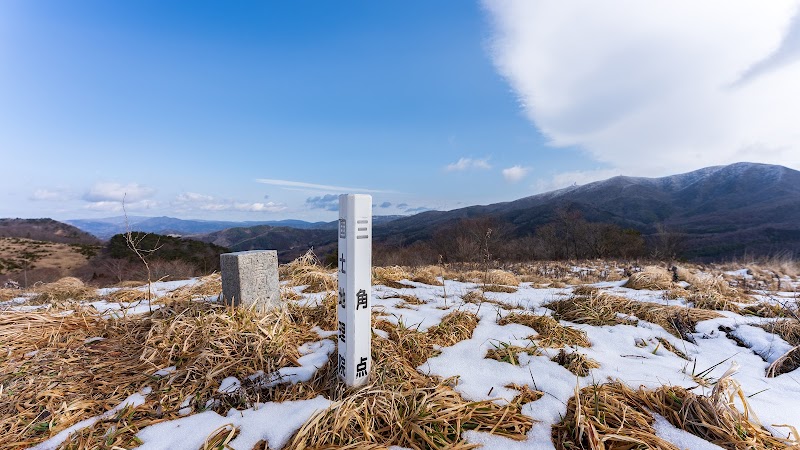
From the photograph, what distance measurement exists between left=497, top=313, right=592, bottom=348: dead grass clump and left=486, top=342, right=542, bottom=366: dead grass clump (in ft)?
0.69

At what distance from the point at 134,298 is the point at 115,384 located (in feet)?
9.44

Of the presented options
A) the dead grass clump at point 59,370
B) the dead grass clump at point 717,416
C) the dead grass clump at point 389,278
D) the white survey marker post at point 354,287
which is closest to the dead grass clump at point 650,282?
the dead grass clump at point 389,278

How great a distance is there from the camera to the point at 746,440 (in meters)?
1.78

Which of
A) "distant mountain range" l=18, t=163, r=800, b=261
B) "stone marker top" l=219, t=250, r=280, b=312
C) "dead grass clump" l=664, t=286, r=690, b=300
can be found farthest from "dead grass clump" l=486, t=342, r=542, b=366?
"distant mountain range" l=18, t=163, r=800, b=261

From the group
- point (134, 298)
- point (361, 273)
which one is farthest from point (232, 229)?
point (361, 273)

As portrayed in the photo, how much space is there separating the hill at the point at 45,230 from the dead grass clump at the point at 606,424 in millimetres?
67437

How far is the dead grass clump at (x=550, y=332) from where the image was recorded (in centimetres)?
322

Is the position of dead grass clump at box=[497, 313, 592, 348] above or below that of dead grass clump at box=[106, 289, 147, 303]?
below

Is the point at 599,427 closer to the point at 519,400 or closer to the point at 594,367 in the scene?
the point at 519,400

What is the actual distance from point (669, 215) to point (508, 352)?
16525 centimetres

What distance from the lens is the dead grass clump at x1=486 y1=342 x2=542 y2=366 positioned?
9.37ft

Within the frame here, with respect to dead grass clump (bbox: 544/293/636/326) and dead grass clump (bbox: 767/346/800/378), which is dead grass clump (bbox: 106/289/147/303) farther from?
dead grass clump (bbox: 767/346/800/378)

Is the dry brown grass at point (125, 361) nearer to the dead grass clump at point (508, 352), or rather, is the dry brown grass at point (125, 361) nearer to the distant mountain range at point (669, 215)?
the dead grass clump at point (508, 352)

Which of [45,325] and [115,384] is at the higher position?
[45,325]
